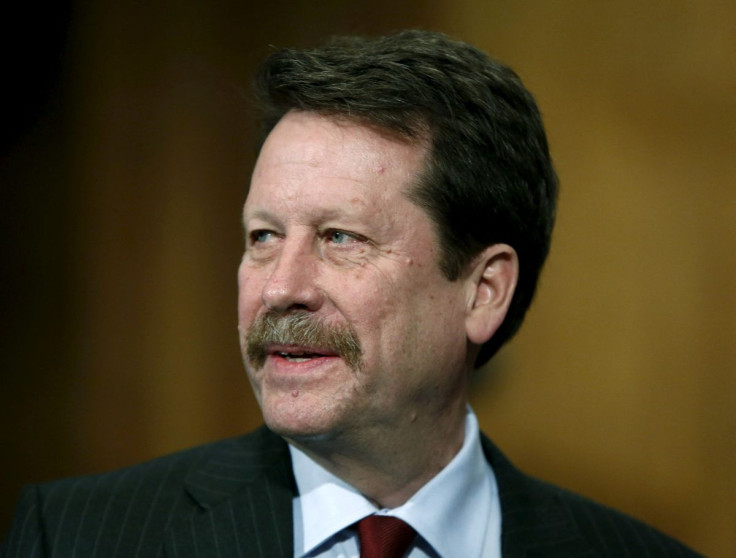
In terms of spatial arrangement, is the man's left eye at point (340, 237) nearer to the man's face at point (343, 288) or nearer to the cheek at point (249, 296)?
the man's face at point (343, 288)

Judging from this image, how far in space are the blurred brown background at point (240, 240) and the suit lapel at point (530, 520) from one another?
1065 millimetres

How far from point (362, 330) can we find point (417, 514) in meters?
0.41

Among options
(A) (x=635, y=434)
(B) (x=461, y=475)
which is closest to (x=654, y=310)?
(A) (x=635, y=434)

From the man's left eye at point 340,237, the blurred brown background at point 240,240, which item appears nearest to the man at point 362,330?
the man's left eye at point 340,237

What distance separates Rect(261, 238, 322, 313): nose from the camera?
1.86 meters

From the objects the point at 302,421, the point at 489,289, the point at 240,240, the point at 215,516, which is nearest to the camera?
the point at 302,421

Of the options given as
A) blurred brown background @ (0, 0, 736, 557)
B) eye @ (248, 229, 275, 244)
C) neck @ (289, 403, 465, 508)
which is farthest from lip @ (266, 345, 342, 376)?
blurred brown background @ (0, 0, 736, 557)

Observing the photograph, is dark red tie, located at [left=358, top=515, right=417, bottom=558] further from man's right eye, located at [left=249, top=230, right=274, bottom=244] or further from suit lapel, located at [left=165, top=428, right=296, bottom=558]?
man's right eye, located at [left=249, top=230, right=274, bottom=244]

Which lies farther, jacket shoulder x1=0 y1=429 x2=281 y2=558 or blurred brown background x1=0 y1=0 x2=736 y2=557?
blurred brown background x1=0 y1=0 x2=736 y2=557

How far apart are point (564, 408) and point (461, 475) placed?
130 cm

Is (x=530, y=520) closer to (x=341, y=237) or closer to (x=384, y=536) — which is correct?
(x=384, y=536)

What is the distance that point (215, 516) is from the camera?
6.46 ft

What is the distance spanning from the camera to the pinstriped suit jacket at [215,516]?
6.33 feet

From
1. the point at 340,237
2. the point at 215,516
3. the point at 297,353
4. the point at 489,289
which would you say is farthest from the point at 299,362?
the point at 489,289
